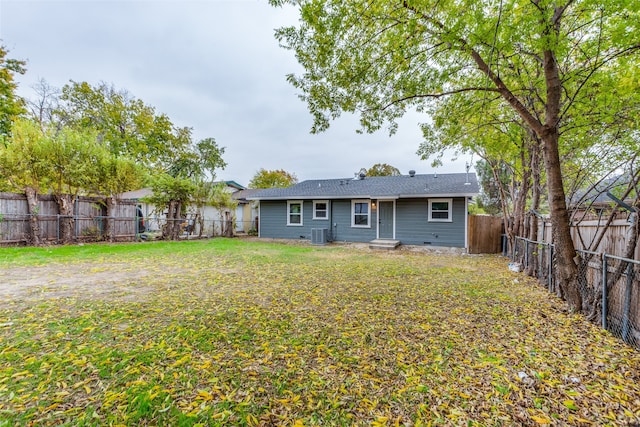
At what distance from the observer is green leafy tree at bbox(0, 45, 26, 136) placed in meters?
14.3

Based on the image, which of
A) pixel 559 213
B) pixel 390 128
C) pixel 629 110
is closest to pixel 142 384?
pixel 559 213

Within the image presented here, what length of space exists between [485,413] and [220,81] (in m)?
16.0

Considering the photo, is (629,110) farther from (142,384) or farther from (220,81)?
(220,81)

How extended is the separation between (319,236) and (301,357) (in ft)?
33.2

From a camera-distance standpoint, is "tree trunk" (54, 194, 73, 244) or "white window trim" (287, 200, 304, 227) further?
"white window trim" (287, 200, 304, 227)

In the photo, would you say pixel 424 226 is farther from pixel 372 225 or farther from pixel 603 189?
pixel 603 189

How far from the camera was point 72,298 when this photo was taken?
4.14m

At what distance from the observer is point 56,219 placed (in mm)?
10281

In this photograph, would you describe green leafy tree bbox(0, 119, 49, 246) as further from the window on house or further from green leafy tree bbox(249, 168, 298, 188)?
green leafy tree bbox(249, 168, 298, 188)

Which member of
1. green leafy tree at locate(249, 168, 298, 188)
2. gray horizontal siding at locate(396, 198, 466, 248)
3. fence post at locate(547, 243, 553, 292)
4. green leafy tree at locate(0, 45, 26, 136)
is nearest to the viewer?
fence post at locate(547, 243, 553, 292)

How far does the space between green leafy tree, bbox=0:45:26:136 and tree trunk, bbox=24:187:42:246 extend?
27.7ft

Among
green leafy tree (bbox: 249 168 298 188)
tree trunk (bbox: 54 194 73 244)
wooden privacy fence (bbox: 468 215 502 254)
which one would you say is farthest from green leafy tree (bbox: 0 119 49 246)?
green leafy tree (bbox: 249 168 298 188)

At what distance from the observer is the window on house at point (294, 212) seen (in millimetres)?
14086

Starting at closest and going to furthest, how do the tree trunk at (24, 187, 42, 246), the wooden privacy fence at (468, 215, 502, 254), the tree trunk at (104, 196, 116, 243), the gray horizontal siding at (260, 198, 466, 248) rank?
the tree trunk at (24, 187, 42, 246) < the wooden privacy fence at (468, 215, 502, 254) < the gray horizontal siding at (260, 198, 466, 248) < the tree trunk at (104, 196, 116, 243)
